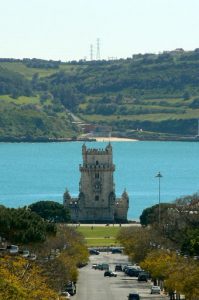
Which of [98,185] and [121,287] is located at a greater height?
[98,185]

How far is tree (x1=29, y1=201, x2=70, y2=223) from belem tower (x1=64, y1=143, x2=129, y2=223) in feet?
32.9

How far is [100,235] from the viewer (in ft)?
439

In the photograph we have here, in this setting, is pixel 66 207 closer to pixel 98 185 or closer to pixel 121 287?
pixel 98 185

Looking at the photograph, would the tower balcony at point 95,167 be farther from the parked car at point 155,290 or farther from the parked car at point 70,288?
the parked car at point 70,288

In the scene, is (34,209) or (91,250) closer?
(91,250)

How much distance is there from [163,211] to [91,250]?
555 centimetres

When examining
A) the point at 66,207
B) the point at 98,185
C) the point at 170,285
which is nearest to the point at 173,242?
the point at 170,285

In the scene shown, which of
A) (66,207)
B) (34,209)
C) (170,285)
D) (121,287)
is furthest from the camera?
(66,207)

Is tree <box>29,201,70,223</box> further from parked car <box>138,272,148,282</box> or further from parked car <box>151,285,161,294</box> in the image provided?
parked car <box>151,285,161,294</box>

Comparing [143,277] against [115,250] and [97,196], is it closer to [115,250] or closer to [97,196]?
[115,250]

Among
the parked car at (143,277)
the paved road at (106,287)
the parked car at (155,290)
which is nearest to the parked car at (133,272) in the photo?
the paved road at (106,287)

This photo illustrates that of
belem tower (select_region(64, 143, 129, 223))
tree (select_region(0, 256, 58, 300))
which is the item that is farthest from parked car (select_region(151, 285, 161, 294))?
belem tower (select_region(64, 143, 129, 223))

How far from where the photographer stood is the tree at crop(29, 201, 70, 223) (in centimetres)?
13662

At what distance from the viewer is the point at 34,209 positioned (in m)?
137
